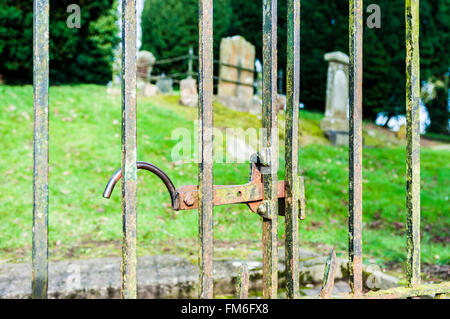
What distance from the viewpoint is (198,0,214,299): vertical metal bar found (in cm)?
112

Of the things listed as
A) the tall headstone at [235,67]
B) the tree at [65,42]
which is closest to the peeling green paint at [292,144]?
the tall headstone at [235,67]

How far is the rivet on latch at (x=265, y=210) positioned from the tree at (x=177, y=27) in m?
15.6

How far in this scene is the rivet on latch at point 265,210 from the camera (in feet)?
4.17

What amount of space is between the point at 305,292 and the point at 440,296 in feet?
5.42

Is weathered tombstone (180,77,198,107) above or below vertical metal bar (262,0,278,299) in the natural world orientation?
above

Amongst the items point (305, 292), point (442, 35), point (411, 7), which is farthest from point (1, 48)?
point (442, 35)

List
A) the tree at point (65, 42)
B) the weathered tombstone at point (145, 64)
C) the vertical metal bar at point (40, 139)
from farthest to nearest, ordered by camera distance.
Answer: the weathered tombstone at point (145, 64) → the tree at point (65, 42) → the vertical metal bar at point (40, 139)

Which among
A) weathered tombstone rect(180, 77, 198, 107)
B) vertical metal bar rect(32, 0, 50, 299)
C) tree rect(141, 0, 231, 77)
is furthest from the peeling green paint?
tree rect(141, 0, 231, 77)

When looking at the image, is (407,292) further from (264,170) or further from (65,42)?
(65,42)

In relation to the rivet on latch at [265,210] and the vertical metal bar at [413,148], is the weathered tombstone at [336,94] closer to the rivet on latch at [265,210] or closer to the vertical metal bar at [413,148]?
the vertical metal bar at [413,148]

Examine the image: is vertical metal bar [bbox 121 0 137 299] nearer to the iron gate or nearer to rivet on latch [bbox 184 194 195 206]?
the iron gate

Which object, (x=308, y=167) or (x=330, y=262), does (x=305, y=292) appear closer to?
(x=330, y=262)

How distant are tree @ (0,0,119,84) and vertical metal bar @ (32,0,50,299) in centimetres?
1050

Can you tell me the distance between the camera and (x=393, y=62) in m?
14.6
